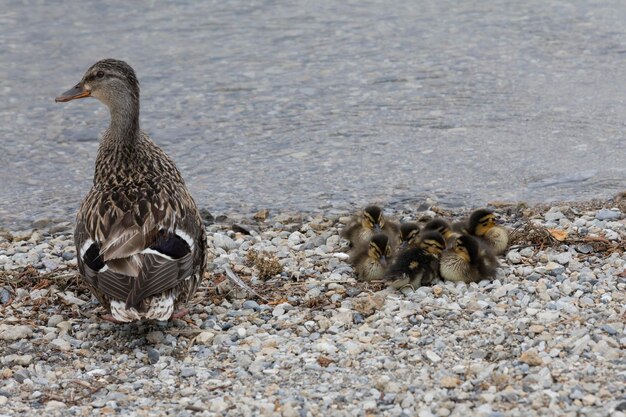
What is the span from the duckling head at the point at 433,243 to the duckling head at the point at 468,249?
104 mm

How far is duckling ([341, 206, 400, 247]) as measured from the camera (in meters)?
6.50

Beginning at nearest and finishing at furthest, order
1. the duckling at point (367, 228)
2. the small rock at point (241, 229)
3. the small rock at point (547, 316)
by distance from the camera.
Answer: the small rock at point (547, 316), the duckling at point (367, 228), the small rock at point (241, 229)

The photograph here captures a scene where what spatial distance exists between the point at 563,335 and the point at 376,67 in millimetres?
6429

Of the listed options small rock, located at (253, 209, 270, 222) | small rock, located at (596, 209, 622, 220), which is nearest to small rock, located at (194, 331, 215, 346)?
small rock, located at (253, 209, 270, 222)

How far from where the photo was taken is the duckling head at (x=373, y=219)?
656cm

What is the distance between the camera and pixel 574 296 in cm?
539

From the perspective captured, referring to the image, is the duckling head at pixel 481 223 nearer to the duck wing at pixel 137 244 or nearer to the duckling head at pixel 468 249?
the duckling head at pixel 468 249

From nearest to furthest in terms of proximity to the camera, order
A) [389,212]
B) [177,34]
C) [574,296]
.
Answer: [574,296] < [389,212] < [177,34]

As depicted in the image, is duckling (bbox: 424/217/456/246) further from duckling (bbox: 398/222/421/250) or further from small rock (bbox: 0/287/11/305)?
small rock (bbox: 0/287/11/305)

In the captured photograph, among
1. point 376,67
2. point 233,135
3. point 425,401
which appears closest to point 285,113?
point 233,135

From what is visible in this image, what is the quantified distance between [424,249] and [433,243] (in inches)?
4.0

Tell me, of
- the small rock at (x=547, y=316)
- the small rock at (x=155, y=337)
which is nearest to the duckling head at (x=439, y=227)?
the small rock at (x=547, y=316)

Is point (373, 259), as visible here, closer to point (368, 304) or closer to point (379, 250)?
point (379, 250)

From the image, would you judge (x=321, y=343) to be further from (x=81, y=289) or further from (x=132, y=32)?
(x=132, y=32)
